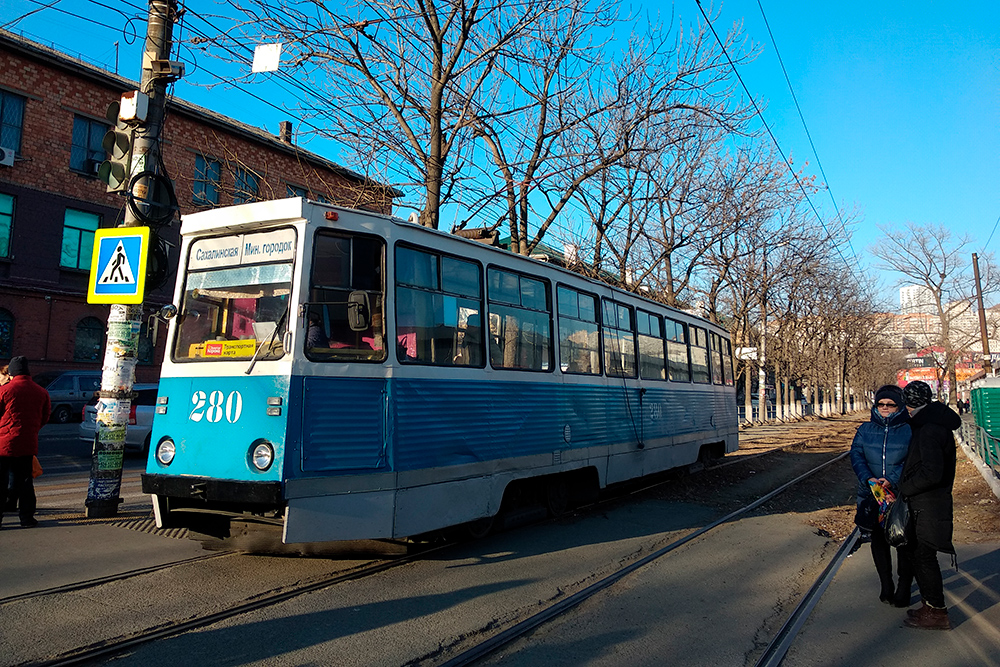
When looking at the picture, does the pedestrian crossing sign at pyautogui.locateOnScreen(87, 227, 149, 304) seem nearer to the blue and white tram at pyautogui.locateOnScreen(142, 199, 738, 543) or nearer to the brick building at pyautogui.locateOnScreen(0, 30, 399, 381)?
the blue and white tram at pyautogui.locateOnScreen(142, 199, 738, 543)

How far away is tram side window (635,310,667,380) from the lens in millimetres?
10523

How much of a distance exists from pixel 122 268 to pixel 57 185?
73.6 ft

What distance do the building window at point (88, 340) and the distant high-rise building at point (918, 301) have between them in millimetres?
44693

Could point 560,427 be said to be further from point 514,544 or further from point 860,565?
point 860,565

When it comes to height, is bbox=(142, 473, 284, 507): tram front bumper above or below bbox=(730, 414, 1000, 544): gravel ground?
above

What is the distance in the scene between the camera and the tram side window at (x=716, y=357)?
14.1 metres

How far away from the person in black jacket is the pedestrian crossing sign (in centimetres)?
720

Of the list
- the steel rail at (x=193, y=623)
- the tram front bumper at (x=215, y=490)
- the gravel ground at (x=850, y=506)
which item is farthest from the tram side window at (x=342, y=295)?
the gravel ground at (x=850, y=506)

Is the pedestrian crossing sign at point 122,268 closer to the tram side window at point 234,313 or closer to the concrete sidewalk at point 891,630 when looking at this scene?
the tram side window at point 234,313

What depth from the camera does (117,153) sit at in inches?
317

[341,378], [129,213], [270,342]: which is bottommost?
[341,378]

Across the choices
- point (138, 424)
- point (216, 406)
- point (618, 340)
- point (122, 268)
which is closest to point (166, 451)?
point (216, 406)

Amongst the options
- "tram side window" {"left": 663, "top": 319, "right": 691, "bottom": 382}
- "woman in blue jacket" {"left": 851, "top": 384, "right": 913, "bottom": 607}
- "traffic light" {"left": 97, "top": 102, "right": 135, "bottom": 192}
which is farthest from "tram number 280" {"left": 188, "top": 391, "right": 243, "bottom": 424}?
"tram side window" {"left": 663, "top": 319, "right": 691, "bottom": 382}

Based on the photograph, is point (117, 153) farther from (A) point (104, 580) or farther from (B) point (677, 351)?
(B) point (677, 351)
